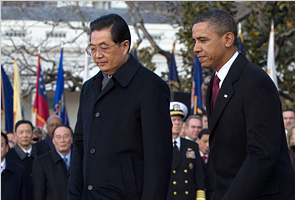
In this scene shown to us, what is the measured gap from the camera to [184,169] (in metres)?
7.20

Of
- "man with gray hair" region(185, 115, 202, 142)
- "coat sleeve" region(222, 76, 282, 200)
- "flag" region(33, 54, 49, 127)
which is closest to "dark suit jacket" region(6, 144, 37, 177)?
"man with gray hair" region(185, 115, 202, 142)

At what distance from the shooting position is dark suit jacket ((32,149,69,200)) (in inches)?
294

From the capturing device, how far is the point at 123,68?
3664 mm

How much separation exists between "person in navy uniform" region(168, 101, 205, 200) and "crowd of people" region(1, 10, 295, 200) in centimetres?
343

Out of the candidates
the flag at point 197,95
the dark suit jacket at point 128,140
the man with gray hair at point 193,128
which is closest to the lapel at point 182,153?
the man with gray hair at point 193,128

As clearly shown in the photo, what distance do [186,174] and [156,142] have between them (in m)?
3.77

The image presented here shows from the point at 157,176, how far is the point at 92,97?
615mm

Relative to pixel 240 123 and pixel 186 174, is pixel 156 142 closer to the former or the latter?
pixel 240 123

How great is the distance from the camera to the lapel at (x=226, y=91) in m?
3.23

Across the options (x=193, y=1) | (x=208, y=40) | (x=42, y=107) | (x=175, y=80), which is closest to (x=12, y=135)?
(x=42, y=107)

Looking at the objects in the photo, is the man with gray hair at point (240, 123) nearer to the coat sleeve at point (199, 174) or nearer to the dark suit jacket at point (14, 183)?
the coat sleeve at point (199, 174)

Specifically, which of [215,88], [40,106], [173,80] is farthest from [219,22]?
[40,106]

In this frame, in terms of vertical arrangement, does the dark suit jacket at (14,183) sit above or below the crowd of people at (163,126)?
below

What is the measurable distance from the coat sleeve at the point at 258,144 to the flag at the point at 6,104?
38.6 feet
